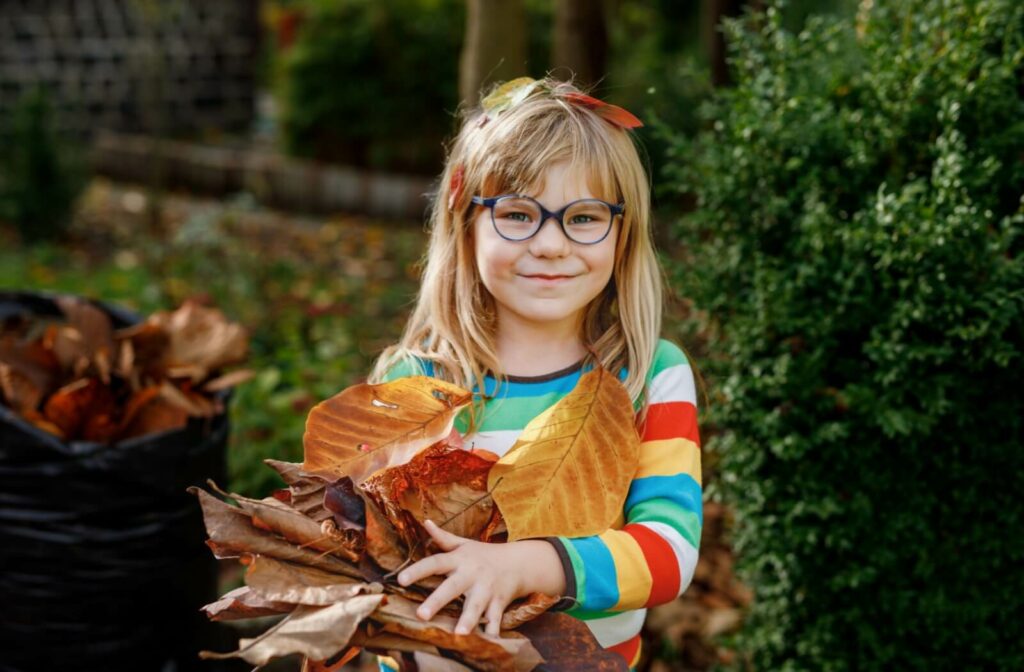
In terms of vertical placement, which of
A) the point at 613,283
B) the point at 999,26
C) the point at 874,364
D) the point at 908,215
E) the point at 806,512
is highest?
the point at 999,26

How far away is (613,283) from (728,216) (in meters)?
0.54

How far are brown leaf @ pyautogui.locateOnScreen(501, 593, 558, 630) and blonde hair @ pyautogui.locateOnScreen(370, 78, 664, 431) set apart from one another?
433 mm

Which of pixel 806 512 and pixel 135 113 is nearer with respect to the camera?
pixel 806 512

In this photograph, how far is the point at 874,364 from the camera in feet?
6.93

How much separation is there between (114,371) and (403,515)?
1382 millimetres

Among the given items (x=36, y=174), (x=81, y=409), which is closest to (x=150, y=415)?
(x=81, y=409)

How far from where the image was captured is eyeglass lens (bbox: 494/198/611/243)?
5.54 feet

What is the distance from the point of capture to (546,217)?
168 cm

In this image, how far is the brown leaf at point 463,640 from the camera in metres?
1.27

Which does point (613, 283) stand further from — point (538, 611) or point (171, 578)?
point (171, 578)

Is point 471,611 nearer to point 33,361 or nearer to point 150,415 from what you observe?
point 150,415

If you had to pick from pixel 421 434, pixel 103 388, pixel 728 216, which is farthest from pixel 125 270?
pixel 421 434

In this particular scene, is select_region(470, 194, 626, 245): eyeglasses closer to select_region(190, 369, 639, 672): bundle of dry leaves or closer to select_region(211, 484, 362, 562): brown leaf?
select_region(190, 369, 639, 672): bundle of dry leaves

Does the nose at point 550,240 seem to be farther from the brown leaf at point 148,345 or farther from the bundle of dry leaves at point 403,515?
the brown leaf at point 148,345
